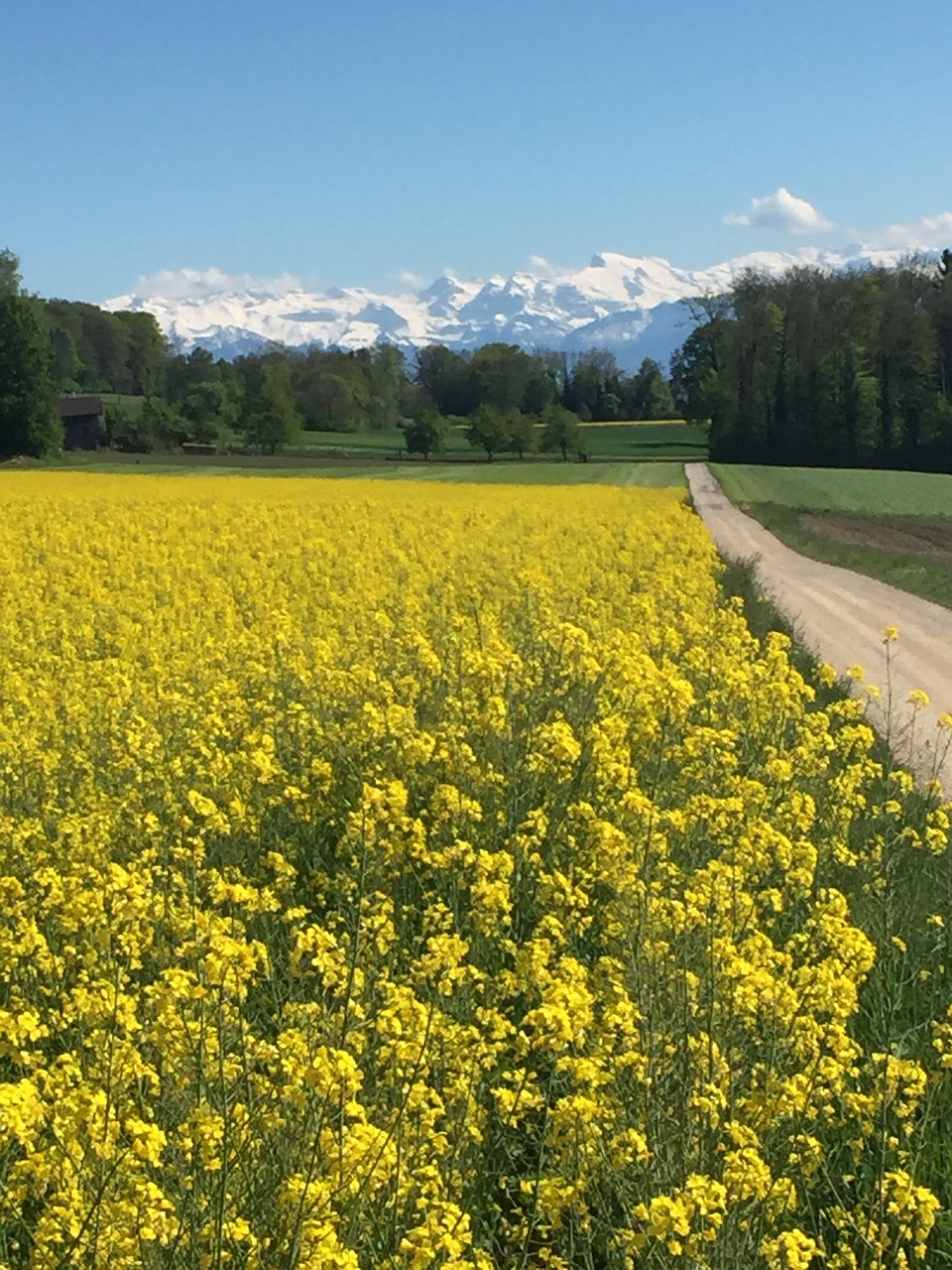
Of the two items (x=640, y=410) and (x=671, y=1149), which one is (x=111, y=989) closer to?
(x=671, y=1149)

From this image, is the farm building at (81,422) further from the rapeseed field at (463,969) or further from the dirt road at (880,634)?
the rapeseed field at (463,969)

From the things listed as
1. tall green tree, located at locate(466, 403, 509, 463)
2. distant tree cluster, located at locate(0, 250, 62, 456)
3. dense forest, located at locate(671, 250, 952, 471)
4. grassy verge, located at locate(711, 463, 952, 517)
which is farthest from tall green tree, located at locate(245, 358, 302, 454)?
grassy verge, located at locate(711, 463, 952, 517)

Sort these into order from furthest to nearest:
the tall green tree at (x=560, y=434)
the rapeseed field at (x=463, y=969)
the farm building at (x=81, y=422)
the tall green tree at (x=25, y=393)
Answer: the tall green tree at (x=560, y=434) → the farm building at (x=81, y=422) → the tall green tree at (x=25, y=393) → the rapeseed field at (x=463, y=969)

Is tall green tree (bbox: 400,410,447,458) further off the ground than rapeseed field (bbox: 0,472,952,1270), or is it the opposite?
tall green tree (bbox: 400,410,447,458)

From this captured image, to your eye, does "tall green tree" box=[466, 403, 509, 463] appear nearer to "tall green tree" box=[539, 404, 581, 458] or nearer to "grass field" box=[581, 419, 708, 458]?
"tall green tree" box=[539, 404, 581, 458]

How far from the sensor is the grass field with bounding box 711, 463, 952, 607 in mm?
29125

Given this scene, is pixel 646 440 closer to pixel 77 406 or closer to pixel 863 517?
pixel 77 406

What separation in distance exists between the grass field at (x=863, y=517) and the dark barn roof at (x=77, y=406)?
4267 cm

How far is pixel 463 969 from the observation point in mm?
4438

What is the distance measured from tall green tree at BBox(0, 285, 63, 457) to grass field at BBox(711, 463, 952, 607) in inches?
1441

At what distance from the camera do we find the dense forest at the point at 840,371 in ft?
270

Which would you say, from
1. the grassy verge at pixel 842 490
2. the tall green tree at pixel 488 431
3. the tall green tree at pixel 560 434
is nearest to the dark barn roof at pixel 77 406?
the tall green tree at pixel 488 431

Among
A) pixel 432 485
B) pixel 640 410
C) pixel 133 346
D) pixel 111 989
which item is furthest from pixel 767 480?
pixel 133 346

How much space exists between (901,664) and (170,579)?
9.05 m
